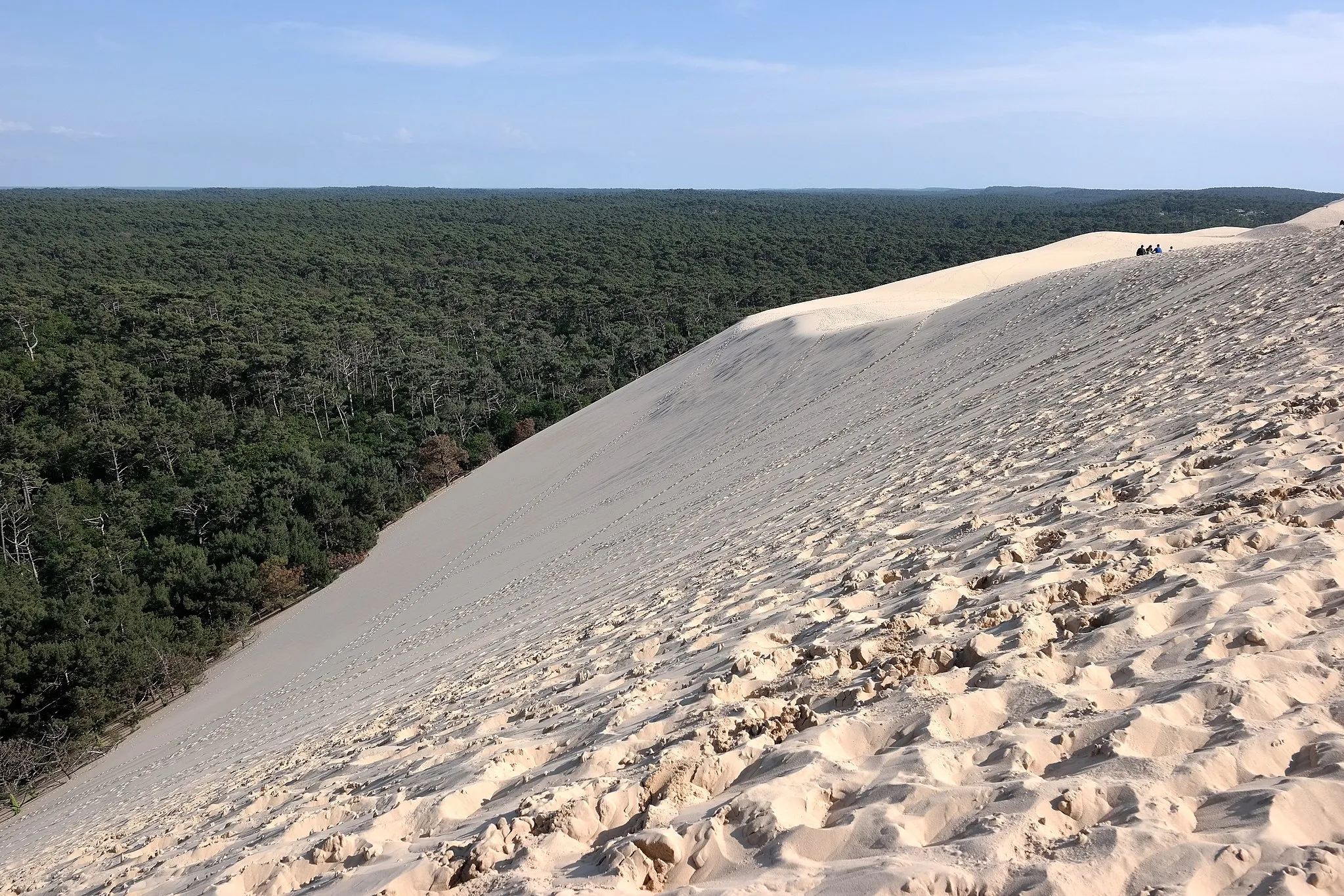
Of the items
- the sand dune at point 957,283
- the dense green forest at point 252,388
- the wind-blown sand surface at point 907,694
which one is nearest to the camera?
the wind-blown sand surface at point 907,694

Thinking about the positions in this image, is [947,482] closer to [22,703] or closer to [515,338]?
[22,703]

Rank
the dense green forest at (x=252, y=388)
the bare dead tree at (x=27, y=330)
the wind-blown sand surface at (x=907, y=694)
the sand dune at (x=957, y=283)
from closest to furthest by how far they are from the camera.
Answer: the wind-blown sand surface at (x=907, y=694)
the dense green forest at (x=252, y=388)
the sand dune at (x=957, y=283)
the bare dead tree at (x=27, y=330)

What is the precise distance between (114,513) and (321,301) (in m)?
29.2

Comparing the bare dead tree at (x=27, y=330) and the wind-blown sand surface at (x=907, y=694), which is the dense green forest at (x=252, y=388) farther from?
the wind-blown sand surface at (x=907, y=694)

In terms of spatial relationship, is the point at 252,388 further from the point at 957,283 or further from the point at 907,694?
the point at 907,694

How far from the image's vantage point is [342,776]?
5.00 m

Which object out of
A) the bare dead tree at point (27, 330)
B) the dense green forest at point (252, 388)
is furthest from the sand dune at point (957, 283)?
the bare dead tree at point (27, 330)

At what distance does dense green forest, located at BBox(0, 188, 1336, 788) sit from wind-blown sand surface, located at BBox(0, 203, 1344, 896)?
8557 mm

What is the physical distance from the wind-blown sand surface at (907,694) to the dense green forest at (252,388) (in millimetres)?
8557

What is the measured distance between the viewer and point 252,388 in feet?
130

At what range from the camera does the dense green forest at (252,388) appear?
1803 centimetres

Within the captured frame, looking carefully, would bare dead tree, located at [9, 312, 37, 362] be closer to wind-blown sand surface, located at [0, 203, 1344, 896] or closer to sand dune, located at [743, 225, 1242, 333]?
sand dune, located at [743, 225, 1242, 333]

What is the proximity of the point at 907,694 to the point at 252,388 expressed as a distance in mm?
42146

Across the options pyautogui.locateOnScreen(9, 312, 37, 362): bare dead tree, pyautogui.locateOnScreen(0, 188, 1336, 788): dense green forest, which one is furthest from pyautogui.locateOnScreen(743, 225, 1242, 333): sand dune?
pyautogui.locateOnScreen(9, 312, 37, 362): bare dead tree
